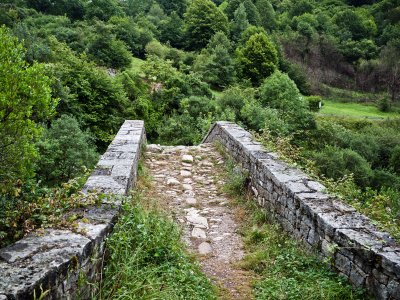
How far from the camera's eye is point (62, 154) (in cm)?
1140

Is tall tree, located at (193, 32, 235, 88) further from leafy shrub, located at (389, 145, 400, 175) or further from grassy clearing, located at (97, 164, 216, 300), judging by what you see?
grassy clearing, located at (97, 164, 216, 300)

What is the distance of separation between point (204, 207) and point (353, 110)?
39669mm

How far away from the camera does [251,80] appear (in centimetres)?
3791

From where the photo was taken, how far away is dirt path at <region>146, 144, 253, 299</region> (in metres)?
4.20

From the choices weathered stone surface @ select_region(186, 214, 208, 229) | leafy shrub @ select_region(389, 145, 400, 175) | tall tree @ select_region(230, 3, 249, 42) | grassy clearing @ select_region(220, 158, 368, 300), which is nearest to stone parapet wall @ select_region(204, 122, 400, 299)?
grassy clearing @ select_region(220, 158, 368, 300)

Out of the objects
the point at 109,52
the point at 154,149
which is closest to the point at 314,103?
the point at 109,52

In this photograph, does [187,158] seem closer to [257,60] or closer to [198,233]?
[198,233]

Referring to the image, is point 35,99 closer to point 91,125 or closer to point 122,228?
point 122,228

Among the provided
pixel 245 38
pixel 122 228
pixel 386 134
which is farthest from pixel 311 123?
pixel 245 38

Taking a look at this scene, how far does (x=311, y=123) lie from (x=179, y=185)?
1616 centimetres

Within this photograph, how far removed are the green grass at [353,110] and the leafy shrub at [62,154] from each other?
28688 millimetres

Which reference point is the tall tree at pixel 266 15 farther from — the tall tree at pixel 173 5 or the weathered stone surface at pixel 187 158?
the weathered stone surface at pixel 187 158

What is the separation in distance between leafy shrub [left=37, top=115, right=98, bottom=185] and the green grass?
28.7 meters

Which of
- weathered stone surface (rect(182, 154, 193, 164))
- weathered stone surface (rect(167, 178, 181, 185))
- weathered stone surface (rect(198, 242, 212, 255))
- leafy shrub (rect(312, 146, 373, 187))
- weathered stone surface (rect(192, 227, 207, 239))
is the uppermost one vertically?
weathered stone surface (rect(182, 154, 193, 164))
